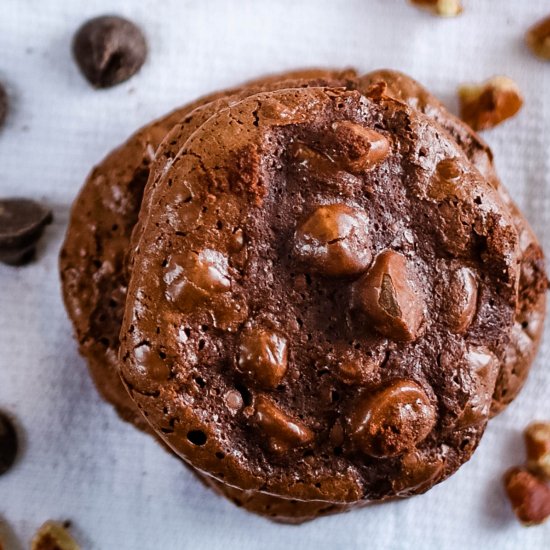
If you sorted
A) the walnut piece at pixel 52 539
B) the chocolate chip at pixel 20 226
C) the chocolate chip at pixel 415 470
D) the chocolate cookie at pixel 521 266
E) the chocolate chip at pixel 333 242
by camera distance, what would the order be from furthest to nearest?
1. the walnut piece at pixel 52 539
2. the chocolate chip at pixel 20 226
3. the chocolate cookie at pixel 521 266
4. the chocolate chip at pixel 415 470
5. the chocolate chip at pixel 333 242

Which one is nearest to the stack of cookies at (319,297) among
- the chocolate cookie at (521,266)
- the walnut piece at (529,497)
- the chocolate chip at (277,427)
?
the chocolate chip at (277,427)

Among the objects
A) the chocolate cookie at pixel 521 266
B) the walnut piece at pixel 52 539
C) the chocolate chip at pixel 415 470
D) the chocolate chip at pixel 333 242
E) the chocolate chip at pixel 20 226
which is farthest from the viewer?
the walnut piece at pixel 52 539

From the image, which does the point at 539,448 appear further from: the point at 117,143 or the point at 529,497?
the point at 117,143

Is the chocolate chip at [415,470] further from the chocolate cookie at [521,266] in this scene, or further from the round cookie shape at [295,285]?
the chocolate cookie at [521,266]

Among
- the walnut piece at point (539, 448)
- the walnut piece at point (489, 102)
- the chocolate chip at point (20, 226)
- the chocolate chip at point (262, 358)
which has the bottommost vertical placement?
the walnut piece at point (539, 448)

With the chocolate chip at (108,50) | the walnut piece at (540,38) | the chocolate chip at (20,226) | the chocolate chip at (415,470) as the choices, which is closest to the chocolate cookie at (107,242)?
the chocolate chip at (20,226)

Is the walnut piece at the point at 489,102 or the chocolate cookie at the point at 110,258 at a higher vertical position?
the walnut piece at the point at 489,102

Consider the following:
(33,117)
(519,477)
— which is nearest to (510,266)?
(519,477)

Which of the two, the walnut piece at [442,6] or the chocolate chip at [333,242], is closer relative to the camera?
the chocolate chip at [333,242]

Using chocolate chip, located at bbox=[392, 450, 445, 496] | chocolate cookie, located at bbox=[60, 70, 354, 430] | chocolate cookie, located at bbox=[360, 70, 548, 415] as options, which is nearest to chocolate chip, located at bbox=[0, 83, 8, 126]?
chocolate cookie, located at bbox=[60, 70, 354, 430]
